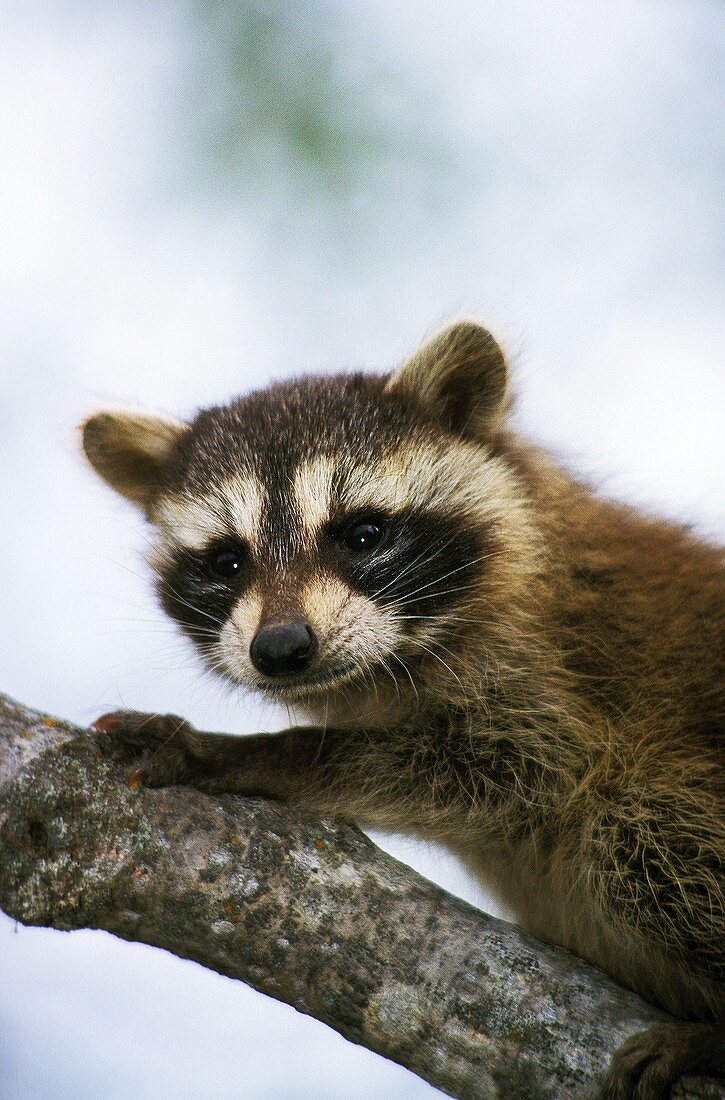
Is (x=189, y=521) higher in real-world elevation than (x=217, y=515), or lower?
lower

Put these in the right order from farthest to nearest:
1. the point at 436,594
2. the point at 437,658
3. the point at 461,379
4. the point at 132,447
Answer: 1. the point at 132,447
2. the point at 461,379
3. the point at 436,594
4. the point at 437,658

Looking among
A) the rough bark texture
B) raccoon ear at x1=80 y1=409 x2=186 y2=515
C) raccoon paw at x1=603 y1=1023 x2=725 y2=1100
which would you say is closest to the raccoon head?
raccoon ear at x1=80 y1=409 x2=186 y2=515

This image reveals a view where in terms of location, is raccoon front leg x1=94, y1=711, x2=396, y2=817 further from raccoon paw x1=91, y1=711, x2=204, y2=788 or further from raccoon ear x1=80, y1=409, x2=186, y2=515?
raccoon ear x1=80, y1=409, x2=186, y2=515

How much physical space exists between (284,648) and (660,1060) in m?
1.75

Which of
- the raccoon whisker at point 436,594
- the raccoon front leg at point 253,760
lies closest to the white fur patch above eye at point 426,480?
the raccoon whisker at point 436,594

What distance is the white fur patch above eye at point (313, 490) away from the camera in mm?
4188

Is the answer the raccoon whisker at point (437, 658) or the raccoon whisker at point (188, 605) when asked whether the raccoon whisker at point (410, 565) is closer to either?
the raccoon whisker at point (437, 658)

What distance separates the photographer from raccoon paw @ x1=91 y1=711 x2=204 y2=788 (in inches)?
134

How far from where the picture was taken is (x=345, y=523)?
423 cm

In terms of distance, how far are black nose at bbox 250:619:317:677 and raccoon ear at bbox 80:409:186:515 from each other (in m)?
1.47

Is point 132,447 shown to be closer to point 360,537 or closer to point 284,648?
point 360,537

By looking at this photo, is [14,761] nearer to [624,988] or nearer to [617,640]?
[624,988]

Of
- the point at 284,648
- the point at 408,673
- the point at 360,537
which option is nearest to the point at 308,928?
the point at 284,648

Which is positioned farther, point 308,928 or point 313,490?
point 313,490
